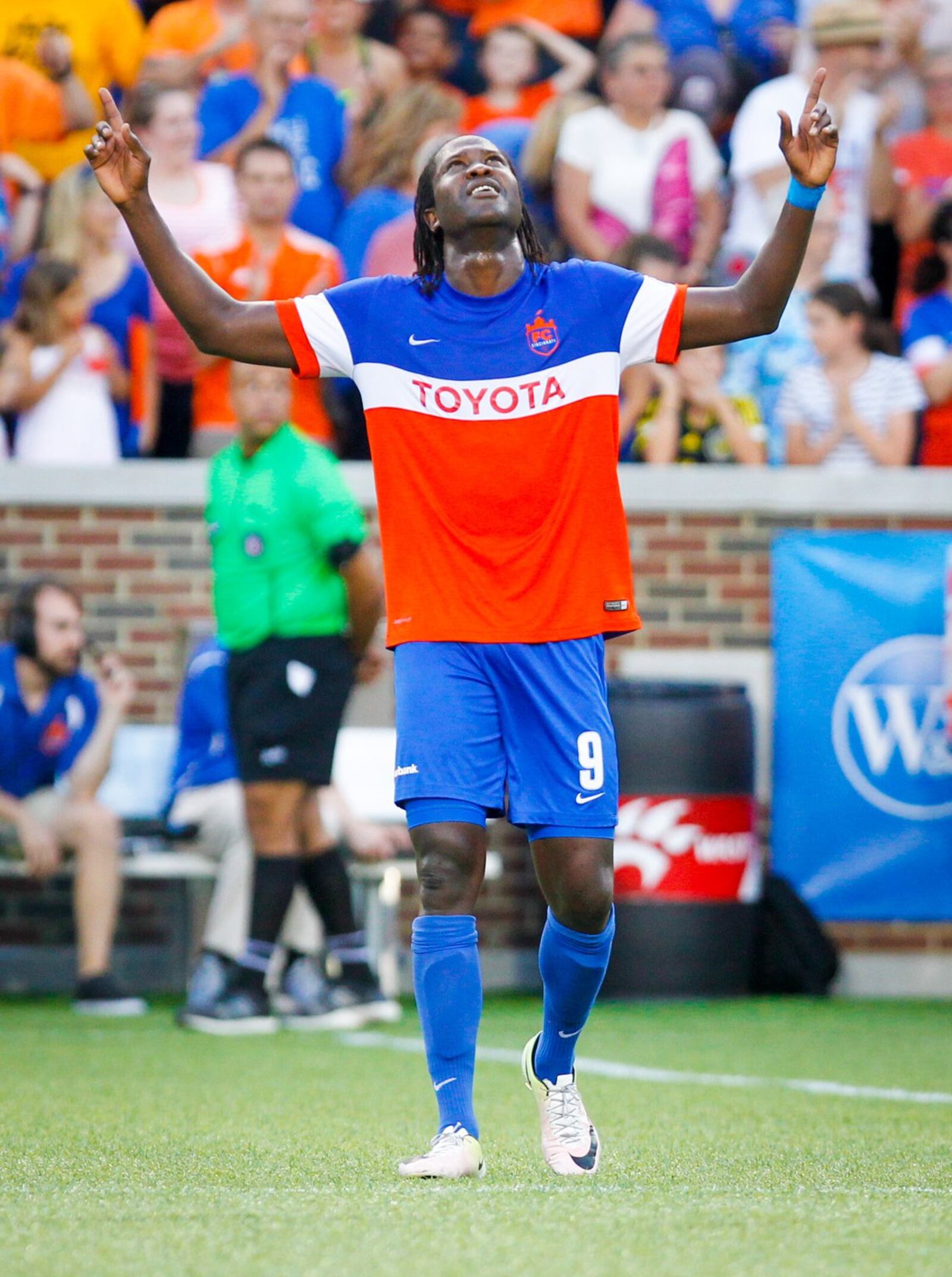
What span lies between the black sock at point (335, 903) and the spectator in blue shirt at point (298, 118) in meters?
4.06

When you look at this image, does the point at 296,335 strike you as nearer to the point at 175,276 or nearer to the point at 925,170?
the point at 175,276

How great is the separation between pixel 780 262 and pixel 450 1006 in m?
1.58

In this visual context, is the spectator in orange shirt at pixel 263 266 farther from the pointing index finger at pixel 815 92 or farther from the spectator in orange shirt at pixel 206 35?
the pointing index finger at pixel 815 92

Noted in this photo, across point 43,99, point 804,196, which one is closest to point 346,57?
point 43,99

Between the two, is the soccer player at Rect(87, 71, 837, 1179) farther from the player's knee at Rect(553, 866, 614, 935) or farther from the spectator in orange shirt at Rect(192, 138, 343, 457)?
the spectator in orange shirt at Rect(192, 138, 343, 457)

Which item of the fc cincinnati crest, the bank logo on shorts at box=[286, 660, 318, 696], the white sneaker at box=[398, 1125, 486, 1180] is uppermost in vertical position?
the fc cincinnati crest

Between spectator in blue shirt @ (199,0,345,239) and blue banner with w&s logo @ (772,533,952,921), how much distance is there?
10.7 ft

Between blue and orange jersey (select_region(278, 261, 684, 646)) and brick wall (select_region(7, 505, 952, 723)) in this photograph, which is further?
brick wall (select_region(7, 505, 952, 723))

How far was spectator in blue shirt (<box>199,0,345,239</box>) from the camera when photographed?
423 inches

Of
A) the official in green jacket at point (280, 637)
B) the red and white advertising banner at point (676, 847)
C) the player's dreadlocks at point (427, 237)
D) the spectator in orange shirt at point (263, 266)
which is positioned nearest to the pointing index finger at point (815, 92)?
the player's dreadlocks at point (427, 237)

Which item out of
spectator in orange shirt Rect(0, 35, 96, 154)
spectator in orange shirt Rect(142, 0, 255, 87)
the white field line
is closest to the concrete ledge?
spectator in orange shirt Rect(0, 35, 96, 154)

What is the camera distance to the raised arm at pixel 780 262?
423 centimetres

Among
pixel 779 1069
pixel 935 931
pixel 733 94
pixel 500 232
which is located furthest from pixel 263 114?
pixel 500 232

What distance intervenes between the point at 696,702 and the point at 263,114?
12.9 feet
